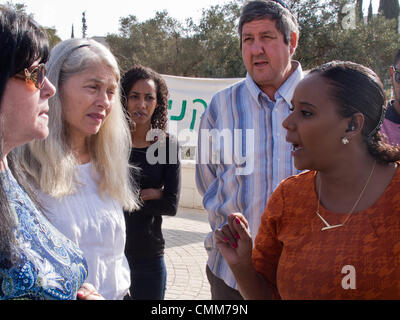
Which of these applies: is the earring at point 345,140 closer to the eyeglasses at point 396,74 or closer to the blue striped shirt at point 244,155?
the blue striped shirt at point 244,155

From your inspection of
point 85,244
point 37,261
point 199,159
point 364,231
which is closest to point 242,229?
point 364,231

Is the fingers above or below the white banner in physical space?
below

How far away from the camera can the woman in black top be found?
3.01m

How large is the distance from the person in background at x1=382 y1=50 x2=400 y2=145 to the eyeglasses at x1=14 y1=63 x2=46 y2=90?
7.77 ft

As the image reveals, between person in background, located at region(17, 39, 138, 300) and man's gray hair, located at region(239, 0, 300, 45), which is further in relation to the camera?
man's gray hair, located at region(239, 0, 300, 45)

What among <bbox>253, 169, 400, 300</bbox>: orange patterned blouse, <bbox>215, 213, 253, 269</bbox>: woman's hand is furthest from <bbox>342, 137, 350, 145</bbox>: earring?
<bbox>215, 213, 253, 269</bbox>: woman's hand

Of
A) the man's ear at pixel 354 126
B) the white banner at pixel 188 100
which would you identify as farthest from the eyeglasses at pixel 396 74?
the white banner at pixel 188 100

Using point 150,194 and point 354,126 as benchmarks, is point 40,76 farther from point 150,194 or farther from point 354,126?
point 150,194

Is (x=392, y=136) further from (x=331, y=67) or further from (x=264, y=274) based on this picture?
(x=264, y=274)

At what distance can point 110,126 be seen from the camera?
249 cm

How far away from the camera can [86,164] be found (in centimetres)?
227

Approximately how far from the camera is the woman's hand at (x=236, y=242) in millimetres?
1944

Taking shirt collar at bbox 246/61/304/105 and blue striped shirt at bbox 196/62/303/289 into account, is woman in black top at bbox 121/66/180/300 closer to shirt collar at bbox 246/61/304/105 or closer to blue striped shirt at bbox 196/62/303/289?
blue striped shirt at bbox 196/62/303/289

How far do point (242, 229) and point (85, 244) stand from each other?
720 millimetres
